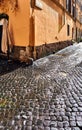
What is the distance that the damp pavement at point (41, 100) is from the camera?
13.5 feet

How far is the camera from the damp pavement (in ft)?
13.5

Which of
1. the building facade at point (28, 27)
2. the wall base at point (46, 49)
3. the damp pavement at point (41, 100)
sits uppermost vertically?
the building facade at point (28, 27)

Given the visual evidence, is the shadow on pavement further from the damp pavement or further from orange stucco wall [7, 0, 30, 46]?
orange stucco wall [7, 0, 30, 46]

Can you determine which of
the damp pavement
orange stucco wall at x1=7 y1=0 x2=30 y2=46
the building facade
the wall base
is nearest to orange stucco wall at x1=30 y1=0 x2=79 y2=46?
the building facade

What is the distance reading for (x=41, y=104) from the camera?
5.06m

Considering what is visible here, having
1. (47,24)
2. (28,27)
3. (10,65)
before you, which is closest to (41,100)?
(10,65)

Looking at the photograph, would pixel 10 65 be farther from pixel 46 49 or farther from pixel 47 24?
Answer: pixel 47 24

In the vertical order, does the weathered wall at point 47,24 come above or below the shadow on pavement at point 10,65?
above

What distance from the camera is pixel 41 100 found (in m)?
5.32

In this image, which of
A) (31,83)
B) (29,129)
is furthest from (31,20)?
(29,129)

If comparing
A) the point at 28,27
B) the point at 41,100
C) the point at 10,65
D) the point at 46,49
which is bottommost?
the point at 41,100

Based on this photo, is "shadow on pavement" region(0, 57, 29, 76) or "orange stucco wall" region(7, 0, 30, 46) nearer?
"shadow on pavement" region(0, 57, 29, 76)

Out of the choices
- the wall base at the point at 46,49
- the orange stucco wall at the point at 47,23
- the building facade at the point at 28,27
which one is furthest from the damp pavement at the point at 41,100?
the orange stucco wall at the point at 47,23

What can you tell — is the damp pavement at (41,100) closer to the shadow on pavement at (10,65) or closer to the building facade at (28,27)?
the shadow on pavement at (10,65)
